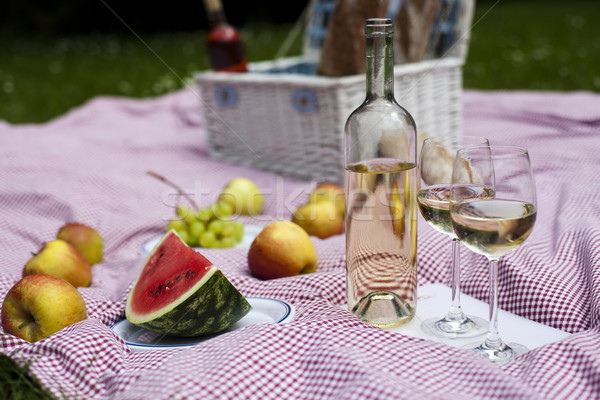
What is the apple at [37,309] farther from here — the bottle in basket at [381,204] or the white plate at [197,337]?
the bottle in basket at [381,204]

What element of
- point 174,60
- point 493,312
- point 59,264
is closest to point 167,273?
point 59,264

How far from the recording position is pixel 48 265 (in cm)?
183

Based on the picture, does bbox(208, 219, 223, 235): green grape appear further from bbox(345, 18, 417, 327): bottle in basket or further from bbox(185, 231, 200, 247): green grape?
bbox(345, 18, 417, 327): bottle in basket

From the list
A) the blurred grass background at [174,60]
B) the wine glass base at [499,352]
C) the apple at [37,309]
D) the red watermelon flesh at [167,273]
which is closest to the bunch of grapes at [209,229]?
the red watermelon flesh at [167,273]

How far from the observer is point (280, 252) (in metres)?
1.84

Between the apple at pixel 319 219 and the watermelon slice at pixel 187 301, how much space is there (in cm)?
75

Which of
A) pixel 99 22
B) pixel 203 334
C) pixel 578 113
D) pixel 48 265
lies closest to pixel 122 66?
A: pixel 99 22

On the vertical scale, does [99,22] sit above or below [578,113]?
above

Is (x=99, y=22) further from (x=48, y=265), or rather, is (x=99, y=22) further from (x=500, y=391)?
(x=500, y=391)

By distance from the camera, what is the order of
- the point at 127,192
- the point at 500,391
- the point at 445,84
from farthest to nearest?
1. the point at 445,84
2. the point at 127,192
3. the point at 500,391

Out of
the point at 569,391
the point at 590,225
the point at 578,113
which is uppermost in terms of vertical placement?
the point at 578,113

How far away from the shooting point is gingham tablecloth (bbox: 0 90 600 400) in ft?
3.91

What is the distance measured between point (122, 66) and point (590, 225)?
6823 millimetres

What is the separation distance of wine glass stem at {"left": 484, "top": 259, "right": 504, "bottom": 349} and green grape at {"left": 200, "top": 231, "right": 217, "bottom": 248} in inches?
42.4
